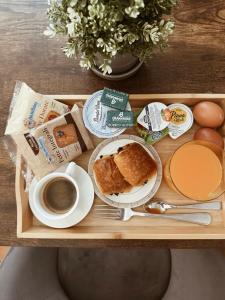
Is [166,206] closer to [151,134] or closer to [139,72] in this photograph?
[151,134]

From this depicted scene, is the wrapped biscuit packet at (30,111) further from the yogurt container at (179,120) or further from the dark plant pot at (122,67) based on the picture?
the yogurt container at (179,120)

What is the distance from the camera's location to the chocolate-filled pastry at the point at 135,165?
936 mm

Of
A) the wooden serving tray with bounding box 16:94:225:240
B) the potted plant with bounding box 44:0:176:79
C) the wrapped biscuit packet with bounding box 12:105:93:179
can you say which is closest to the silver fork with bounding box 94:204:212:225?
the wooden serving tray with bounding box 16:94:225:240

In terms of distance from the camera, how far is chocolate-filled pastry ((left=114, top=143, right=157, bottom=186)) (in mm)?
936

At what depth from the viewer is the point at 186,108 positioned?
97cm

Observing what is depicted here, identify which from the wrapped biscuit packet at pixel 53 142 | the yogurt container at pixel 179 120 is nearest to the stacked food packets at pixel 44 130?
the wrapped biscuit packet at pixel 53 142

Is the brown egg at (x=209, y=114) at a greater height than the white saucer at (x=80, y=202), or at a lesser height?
greater

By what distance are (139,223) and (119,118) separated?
0.92 feet

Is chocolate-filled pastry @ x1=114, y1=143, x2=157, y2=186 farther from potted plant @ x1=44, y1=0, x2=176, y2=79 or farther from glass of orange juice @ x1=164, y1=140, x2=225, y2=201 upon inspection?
potted plant @ x1=44, y1=0, x2=176, y2=79

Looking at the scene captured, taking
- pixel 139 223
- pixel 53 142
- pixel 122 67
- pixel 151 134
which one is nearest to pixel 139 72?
pixel 122 67

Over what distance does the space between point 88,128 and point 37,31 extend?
0.33 metres

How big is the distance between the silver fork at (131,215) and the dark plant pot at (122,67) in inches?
13.6

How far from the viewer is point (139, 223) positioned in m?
0.96

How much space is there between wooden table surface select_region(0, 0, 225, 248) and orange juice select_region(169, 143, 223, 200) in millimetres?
187
